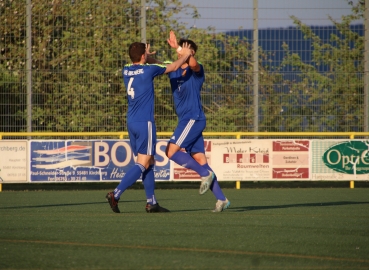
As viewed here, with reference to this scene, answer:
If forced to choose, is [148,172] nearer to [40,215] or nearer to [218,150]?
[40,215]

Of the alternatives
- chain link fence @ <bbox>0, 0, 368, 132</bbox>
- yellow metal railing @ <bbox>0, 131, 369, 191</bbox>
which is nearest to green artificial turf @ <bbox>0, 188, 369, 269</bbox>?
yellow metal railing @ <bbox>0, 131, 369, 191</bbox>

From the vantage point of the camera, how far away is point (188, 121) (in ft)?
30.4

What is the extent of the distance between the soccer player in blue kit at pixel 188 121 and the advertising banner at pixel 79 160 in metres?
6.41

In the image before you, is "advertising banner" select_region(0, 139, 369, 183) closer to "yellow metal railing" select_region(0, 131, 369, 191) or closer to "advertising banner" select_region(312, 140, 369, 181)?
"advertising banner" select_region(312, 140, 369, 181)

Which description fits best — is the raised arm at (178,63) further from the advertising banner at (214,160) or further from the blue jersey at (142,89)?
the advertising banner at (214,160)

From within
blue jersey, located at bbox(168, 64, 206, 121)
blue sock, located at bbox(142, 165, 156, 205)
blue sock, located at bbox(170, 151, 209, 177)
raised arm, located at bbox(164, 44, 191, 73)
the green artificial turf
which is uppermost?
raised arm, located at bbox(164, 44, 191, 73)

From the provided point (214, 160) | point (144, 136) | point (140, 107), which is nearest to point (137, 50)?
point (140, 107)

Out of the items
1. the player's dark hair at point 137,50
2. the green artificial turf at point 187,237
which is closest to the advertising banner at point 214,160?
the green artificial turf at point 187,237

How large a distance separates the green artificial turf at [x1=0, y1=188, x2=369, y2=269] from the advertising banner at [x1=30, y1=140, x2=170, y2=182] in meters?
4.73

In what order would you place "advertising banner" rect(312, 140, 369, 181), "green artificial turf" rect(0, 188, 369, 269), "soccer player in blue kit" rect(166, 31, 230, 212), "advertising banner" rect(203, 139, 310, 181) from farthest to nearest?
"advertising banner" rect(312, 140, 369, 181)
"advertising banner" rect(203, 139, 310, 181)
"soccer player in blue kit" rect(166, 31, 230, 212)
"green artificial turf" rect(0, 188, 369, 269)

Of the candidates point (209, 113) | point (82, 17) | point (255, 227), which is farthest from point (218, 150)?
point (255, 227)

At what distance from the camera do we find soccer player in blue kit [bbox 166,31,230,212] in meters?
9.23

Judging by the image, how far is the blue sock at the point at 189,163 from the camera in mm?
9062

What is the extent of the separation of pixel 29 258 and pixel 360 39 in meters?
12.7
